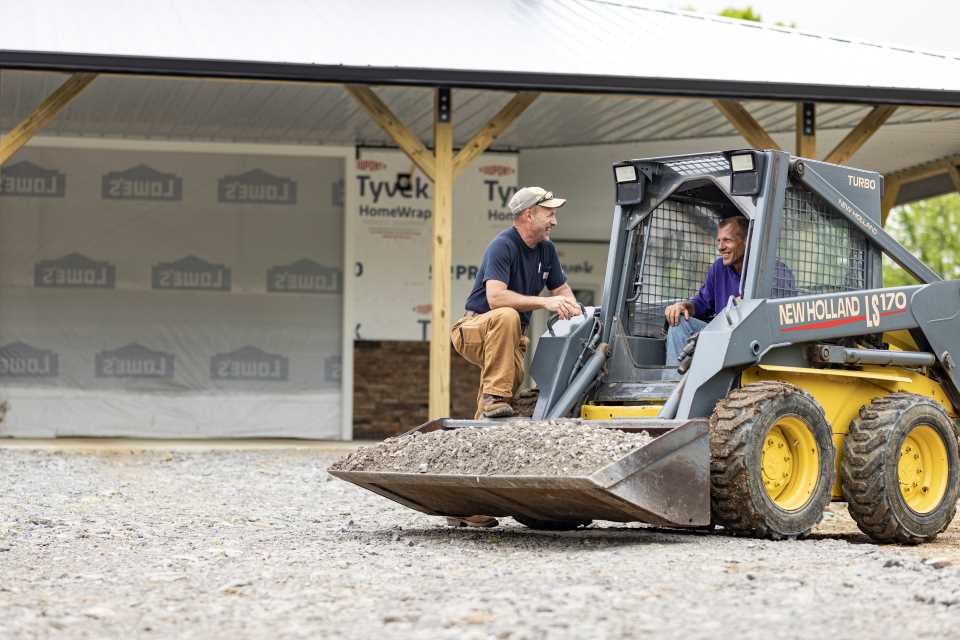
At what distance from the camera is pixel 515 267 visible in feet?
28.4

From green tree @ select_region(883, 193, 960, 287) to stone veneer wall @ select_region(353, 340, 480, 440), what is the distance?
33.6 metres

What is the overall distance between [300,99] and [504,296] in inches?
343

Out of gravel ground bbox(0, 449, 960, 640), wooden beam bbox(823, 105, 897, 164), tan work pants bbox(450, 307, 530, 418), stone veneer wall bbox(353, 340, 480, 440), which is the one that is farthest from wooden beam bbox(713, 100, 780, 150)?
tan work pants bbox(450, 307, 530, 418)

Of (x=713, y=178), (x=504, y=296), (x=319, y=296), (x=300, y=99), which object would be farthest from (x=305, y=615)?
(x=319, y=296)

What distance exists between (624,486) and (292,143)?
12.5m

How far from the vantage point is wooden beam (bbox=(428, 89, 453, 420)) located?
1427 cm

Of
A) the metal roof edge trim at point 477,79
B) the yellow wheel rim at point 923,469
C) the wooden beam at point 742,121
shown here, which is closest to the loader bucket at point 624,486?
the yellow wheel rim at point 923,469

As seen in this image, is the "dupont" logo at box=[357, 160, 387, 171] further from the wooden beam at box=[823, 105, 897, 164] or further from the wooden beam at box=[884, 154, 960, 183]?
the wooden beam at box=[884, 154, 960, 183]

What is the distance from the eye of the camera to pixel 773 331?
7.75m

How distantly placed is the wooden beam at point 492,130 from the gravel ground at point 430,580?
533 cm

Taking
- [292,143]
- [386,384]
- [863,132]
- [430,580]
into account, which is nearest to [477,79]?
[863,132]

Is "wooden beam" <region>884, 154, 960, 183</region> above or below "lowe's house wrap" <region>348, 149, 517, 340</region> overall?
above

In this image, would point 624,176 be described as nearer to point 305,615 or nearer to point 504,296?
point 504,296

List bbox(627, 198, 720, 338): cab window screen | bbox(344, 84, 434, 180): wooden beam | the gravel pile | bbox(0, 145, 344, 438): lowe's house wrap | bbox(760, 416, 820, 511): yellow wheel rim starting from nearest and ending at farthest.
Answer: the gravel pile, bbox(760, 416, 820, 511): yellow wheel rim, bbox(627, 198, 720, 338): cab window screen, bbox(344, 84, 434, 180): wooden beam, bbox(0, 145, 344, 438): lowe's house wrap
